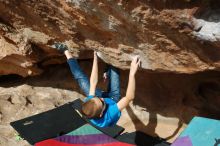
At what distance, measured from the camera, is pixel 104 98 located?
297cm

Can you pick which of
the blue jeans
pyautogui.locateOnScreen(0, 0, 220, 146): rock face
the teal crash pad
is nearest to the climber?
the blue jeans

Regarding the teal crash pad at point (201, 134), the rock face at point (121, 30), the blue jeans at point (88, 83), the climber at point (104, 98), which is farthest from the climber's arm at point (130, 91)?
the teal crash pad at point (201, 134)

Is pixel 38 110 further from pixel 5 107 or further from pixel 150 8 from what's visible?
pixel 150 8

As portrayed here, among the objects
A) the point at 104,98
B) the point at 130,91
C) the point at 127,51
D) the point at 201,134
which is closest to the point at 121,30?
the point at 127,51

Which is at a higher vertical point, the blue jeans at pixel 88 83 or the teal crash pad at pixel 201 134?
the blue jeans at pixel 88 83

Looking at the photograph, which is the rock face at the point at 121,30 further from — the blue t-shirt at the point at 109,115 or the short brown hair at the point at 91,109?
the short brown hair at the point at 91,109

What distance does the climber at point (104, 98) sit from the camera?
2654mm

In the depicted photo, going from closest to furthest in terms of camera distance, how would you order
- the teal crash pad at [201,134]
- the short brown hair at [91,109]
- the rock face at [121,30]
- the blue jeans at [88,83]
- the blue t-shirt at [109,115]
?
the rock face at [121,30]
the short brown hair at [91,109]
the blue t-shirt at [109,115]
the teal crash pad at [201,134]
the blue jeans at [88,83]

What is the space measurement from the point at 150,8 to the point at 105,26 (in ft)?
1.52

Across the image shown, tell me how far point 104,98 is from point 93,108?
37 centimetres

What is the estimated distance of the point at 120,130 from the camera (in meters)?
3.51

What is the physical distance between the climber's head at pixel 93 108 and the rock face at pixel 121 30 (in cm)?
51

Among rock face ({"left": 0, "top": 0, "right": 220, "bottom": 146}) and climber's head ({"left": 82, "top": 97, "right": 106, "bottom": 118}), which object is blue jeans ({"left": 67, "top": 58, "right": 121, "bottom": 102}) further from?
climber's head ({"left": 82, "top": 97, "right": 106, "bottom": 118})

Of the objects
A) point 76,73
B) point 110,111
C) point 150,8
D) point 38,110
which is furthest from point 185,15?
point 38,110
